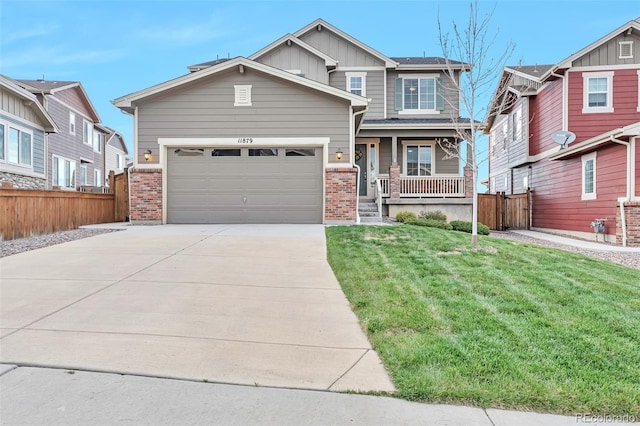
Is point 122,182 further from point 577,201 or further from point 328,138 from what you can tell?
point 577,201

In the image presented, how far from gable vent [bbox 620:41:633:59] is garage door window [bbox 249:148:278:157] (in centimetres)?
1363

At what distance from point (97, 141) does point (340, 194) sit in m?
23.7

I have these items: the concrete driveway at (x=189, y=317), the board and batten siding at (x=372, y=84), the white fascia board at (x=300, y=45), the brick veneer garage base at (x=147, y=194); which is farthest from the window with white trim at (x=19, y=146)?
the board and batten siding at (x=372, y=84)

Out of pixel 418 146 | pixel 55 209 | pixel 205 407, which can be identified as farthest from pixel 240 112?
pixel 205 407

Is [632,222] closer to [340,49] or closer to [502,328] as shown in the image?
[502,328]

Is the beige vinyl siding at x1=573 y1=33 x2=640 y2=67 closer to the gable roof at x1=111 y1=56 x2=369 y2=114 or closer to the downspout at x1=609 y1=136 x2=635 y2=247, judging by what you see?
the downspout at x1=609 y1=136 x2=635 y2=247

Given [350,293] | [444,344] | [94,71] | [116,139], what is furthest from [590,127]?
[94,71]

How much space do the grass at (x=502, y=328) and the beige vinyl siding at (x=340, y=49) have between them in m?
14.4

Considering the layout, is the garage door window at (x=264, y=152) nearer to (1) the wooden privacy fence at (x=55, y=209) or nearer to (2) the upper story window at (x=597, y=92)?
(1) the wooden privacy fence at (x=55, y=209)

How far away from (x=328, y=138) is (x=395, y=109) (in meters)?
7.94

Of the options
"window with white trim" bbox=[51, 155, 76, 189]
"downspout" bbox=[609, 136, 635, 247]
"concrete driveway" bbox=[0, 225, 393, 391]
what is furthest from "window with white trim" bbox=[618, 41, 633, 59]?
"window with white trim" bbox=[51, 155, 76, 189]

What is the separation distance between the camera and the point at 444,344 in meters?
3.77

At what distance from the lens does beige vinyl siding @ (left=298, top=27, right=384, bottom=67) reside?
1992 centimetres

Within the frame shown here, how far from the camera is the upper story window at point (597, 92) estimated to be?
15992 millimetres
